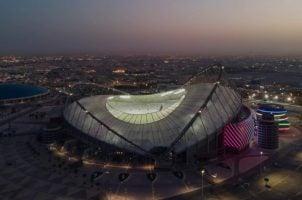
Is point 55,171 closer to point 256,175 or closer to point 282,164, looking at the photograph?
point 256,175

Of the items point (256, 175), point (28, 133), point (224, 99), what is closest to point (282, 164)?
point (256, 175)

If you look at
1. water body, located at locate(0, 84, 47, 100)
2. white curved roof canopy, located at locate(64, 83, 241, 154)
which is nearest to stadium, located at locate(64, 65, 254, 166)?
white curved roof canopy, located at locate(64, 83, 241, 154)

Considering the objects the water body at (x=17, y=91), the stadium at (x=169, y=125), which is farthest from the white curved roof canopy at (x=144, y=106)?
the water body at (x=17, y=91)

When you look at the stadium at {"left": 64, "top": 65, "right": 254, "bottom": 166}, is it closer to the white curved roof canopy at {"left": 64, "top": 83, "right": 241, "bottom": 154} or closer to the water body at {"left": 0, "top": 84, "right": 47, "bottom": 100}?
the white curved roof canopy at {"left": 64, "top": 83, "right": 241, "bottom": 154}

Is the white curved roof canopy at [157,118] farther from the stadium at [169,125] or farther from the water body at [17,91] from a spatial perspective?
the water body at [17,91]

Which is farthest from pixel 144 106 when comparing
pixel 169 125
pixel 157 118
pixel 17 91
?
pixel 17 91

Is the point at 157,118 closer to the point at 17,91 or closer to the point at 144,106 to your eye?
the point at 144,106
